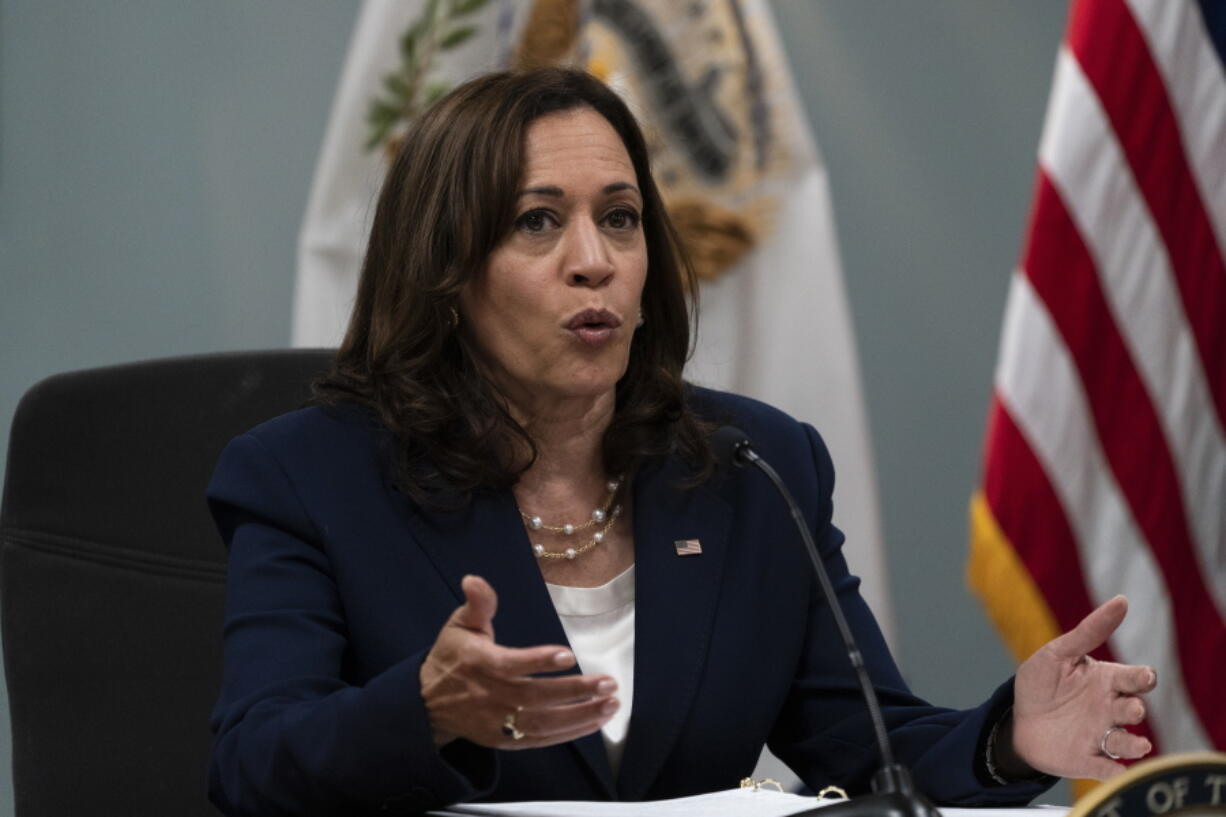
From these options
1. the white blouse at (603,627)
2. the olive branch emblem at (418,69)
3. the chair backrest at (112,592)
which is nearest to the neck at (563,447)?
the white blouse at (603,627)

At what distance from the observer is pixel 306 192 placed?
275 centimetres

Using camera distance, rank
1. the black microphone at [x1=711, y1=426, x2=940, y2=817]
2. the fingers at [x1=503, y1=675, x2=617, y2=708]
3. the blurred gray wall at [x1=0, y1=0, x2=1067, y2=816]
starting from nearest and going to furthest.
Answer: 1. the black microphone at [x1=711, y1=426, x2=940, y2=817]
2. the fingers at [x1=503, y1=675, x2=617, y2=708]
3. the blurred gray wall at [x1=0, y1=0, x2=1067, y2=816]

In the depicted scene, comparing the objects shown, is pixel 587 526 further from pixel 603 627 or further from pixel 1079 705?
pixel 1079 705

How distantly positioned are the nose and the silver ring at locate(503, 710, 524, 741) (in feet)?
1.92

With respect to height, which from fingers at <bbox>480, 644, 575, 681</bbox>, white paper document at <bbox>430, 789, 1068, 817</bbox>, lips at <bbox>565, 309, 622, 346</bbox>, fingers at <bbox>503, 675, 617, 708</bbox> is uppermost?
lips at <bbox>565, 309, 622, 346</bbox>

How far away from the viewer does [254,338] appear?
8.84 feet

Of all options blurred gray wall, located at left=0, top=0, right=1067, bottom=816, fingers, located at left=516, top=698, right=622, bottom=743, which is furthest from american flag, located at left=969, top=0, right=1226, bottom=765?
fingers, located at left=516, top=698, right=622, bottom=743

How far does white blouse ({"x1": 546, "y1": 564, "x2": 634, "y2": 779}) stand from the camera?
5.07 feet

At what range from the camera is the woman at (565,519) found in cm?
139

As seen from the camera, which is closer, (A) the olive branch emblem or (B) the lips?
(B) the lips

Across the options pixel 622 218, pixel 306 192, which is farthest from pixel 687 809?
pixel 306 192

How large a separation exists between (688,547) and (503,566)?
21 cm

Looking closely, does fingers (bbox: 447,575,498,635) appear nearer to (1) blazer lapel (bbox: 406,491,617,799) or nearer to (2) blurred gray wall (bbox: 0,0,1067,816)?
(1) blazer lapel (bbox: 406,491,617,799)

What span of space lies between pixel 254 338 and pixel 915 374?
1.43 metres
